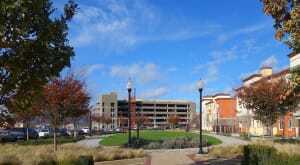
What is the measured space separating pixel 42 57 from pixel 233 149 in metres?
19.6

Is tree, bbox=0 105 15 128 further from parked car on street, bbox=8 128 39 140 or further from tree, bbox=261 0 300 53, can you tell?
parked car on street, bbox=8 128 39 140

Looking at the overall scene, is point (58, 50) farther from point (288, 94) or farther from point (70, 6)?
point (288, 94)

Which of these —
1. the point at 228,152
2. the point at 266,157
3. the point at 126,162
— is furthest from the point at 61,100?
the point at 266,157

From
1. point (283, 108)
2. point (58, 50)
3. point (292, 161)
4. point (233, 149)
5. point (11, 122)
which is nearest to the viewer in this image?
point (58, 50)

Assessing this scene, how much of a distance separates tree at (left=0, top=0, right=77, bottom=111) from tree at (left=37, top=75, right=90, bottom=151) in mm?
17465

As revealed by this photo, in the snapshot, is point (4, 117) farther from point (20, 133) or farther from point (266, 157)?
point (20, 133)

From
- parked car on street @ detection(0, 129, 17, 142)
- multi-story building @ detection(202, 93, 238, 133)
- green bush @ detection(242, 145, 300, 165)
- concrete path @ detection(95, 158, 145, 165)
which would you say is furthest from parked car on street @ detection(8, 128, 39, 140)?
multi-story building @ detection(202, 93, 238, 133)

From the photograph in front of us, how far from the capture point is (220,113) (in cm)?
12738

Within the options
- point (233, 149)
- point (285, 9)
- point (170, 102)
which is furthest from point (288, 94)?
point (170, 102)

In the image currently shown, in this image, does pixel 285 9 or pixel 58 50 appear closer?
pixel 58 50

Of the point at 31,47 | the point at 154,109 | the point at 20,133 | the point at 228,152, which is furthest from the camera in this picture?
the point at 154,109

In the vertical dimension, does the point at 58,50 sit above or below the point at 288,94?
above

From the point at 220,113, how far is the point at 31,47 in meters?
119

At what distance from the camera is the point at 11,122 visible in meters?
12.2
